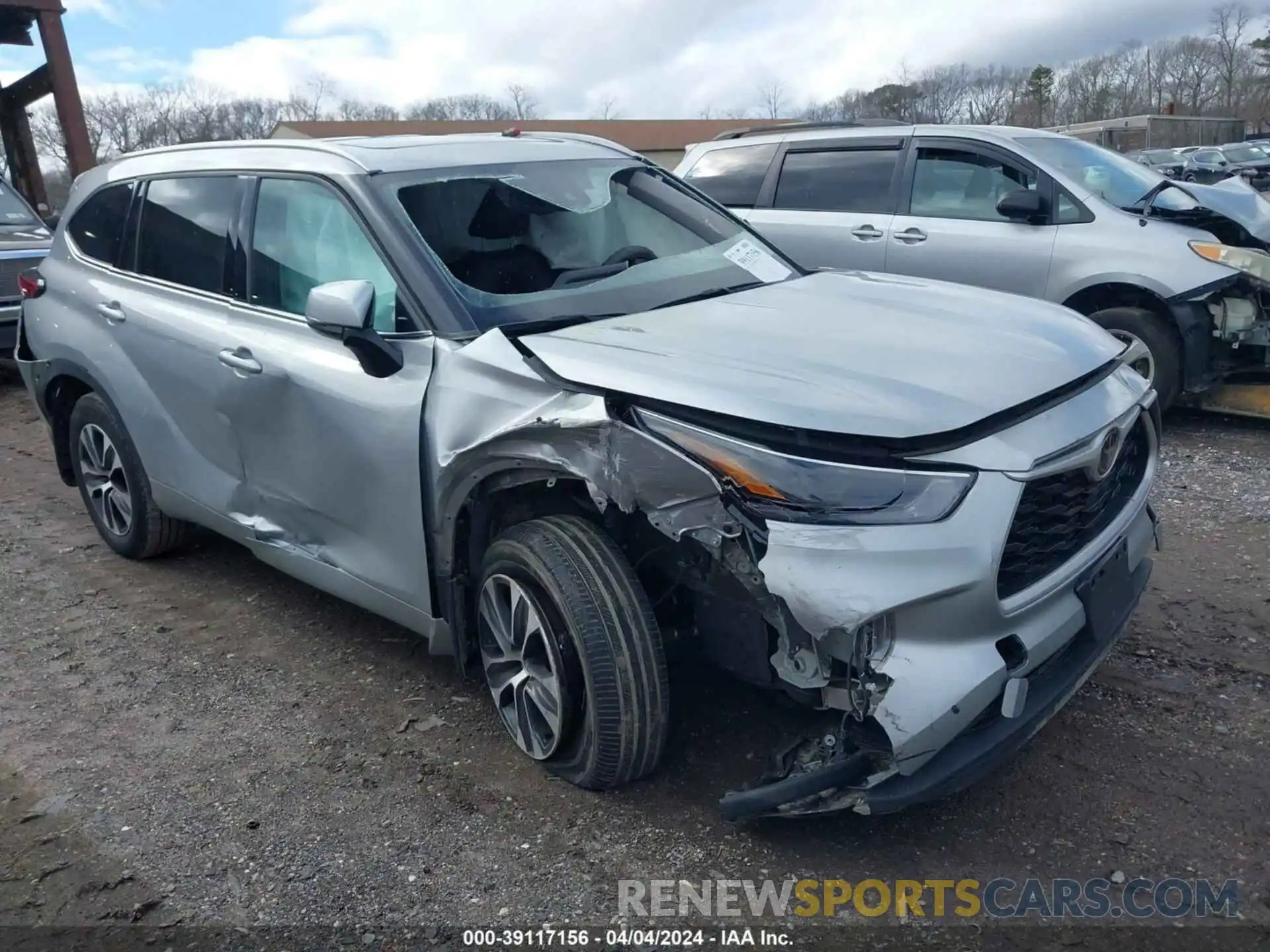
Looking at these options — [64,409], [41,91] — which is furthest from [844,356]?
[41,91]

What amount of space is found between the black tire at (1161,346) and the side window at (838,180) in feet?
5.79

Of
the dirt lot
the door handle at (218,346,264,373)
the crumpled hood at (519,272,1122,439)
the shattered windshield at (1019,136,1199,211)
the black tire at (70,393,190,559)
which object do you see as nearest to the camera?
the crumpled hood at (519,272,1122,439)

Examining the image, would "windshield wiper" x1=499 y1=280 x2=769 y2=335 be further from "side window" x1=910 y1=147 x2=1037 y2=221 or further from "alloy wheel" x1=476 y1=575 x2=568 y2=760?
"side window" x1=910 y1=147 x2=1037 y2=221

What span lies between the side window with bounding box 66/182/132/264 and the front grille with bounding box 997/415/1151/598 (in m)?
3.94

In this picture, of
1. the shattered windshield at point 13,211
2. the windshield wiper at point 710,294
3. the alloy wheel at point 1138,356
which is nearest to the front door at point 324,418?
the windshield wiper at point 710,294

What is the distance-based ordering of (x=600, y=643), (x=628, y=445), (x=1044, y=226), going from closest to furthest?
(x=628, y=445) → (x=600, y=643) → (x=1044, y=226)

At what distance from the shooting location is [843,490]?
232 cm

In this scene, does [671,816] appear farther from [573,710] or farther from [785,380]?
[785,380]

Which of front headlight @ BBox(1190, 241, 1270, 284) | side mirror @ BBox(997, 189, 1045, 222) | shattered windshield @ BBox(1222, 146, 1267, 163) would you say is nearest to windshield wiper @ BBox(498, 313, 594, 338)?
side mirror @ BBox(997, 189, 1045, 222)

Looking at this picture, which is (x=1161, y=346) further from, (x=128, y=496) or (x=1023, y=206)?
(x=128, y=496)

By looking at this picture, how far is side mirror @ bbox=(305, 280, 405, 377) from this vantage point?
294 centimetres

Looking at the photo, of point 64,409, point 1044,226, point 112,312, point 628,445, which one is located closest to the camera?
point 628,445

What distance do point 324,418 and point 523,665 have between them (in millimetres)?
1073

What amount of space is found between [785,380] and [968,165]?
191 inches
